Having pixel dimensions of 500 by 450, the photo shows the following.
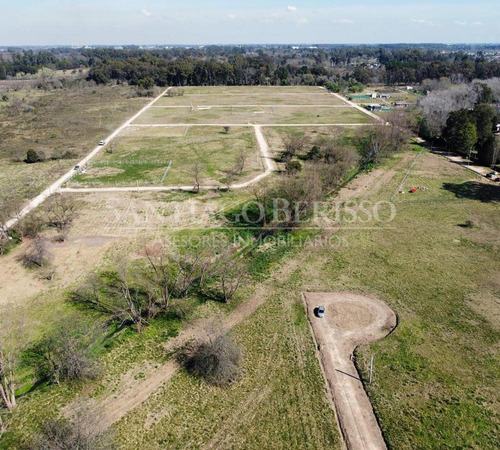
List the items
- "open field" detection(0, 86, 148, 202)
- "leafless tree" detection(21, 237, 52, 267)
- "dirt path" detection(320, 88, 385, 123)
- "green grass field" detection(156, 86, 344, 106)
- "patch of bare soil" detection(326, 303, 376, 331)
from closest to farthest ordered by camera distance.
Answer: "patch of bare soil" detection(326, 303, 376, 331) < "leafless tree" detection(21, 237, 52, 267) < "open field" detection(0, 86, 148, 202) < "dirt path" detection(320, 88, 385, 123) < "green grass field" detection(156, 86, 344, 106)

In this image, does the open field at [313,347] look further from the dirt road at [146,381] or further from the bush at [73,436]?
the bush at [73,436]

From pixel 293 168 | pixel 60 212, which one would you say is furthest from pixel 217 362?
pixel 293 168

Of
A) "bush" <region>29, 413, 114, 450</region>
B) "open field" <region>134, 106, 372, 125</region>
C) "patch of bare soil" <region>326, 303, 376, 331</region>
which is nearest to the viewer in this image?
"bush" <region>29, 413, 114, 450</region>

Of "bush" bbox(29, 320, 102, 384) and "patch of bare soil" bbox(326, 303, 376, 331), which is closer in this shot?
"bush" bbox(29, 320, 102, 384)

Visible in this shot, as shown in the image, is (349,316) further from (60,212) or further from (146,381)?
(60,212)

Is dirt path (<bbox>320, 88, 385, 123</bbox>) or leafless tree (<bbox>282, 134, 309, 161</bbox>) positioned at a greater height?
dirt path (<bbox>320, 88, 385, 123</bbox>)

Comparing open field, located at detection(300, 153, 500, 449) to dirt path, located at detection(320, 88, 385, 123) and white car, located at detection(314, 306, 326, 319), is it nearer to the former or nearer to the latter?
white car, located at detection(314, 306, 326, 319)

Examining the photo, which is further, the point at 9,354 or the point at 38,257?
the point at 38,257

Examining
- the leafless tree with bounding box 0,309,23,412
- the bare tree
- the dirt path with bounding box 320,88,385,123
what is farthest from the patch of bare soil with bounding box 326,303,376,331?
the dirt path with bounding box 320,88,385,123
